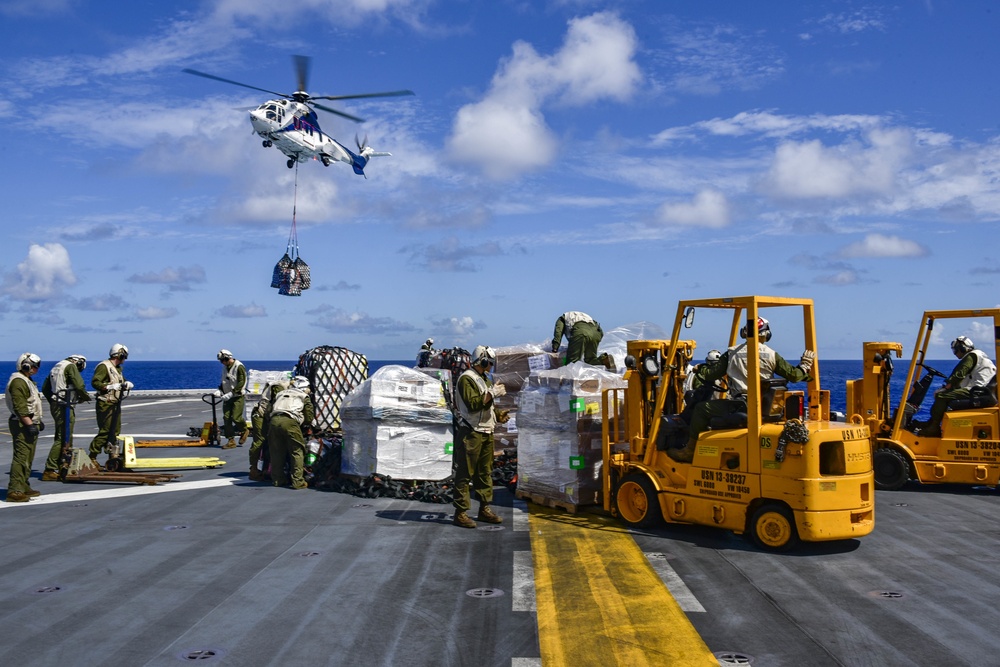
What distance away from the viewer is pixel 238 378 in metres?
15.7

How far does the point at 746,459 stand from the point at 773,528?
2.22 feet

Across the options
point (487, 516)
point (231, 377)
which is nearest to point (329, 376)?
point (231, 377)

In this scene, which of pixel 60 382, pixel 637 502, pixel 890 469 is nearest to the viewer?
pixel 637 502

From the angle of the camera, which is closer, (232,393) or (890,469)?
(890,469)

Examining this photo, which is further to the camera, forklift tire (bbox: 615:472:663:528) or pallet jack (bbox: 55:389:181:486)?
pallet jack (bbox: 55:389:181:486)

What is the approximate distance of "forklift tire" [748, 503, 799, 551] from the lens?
7547mm

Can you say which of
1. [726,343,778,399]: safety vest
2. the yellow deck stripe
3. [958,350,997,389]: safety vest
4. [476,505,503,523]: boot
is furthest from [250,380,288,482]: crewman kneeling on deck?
[958,350,997,389]: safety vest

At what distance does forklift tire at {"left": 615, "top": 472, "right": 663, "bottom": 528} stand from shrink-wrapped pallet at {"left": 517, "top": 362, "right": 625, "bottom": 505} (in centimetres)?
58


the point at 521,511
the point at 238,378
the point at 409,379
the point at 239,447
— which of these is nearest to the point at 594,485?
the point at 521,511

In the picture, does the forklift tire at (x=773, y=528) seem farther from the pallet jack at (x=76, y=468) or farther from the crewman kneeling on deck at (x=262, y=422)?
the pallet jack at (x=76, y=468)

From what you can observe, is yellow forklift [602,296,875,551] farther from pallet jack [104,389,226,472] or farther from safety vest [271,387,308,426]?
pallet jack [104,389,226,472]

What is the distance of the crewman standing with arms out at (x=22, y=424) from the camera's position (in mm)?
Answer: 10398

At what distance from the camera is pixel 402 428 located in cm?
1091

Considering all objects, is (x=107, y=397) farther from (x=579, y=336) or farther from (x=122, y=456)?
(x=579, y=336)
